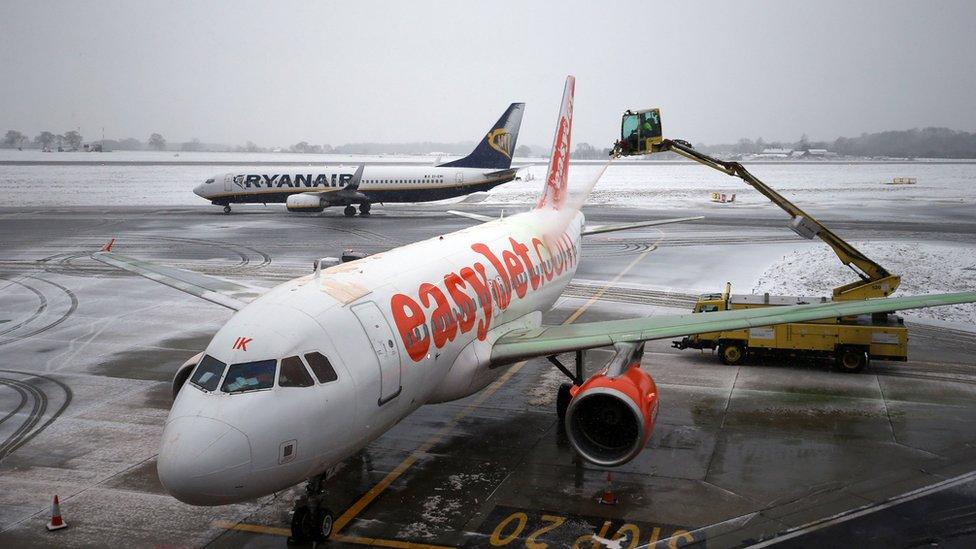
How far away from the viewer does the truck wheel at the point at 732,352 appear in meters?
24.5

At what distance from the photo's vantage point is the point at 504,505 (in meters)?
14.6

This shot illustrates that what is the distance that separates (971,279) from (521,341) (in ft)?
93.9

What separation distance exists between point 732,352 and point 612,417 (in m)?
11.4

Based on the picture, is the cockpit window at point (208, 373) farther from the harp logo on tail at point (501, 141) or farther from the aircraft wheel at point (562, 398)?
the harp logo on tail at point (501, 141)

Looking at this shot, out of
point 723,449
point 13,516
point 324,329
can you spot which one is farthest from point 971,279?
point 13,516

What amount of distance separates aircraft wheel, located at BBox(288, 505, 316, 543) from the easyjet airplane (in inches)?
0.8

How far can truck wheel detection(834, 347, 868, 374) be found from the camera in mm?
23328

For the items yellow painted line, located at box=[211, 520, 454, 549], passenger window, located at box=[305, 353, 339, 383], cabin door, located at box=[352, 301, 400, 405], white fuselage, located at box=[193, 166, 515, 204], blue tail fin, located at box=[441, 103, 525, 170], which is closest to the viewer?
passenger window, located at box=[305, 353, 339, 383]

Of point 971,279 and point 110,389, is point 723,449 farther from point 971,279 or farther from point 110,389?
point 971,279

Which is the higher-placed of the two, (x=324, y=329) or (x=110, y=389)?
(x=324, y=329)

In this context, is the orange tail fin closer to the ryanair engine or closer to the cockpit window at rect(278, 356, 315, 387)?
the ryanair engine

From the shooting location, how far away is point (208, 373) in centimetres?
1144

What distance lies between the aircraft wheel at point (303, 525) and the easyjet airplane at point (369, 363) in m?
0.02

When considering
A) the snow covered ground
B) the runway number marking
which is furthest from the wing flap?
the snow covered ground
